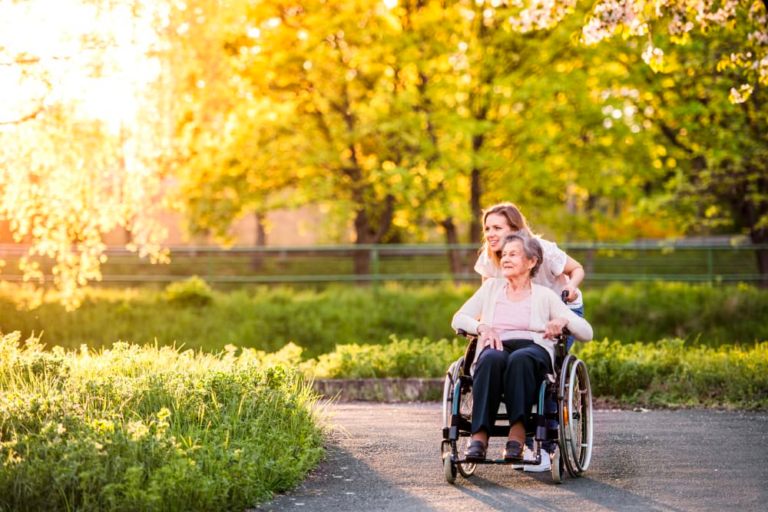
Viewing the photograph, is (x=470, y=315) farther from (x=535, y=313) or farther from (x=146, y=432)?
(x=146, y=432)

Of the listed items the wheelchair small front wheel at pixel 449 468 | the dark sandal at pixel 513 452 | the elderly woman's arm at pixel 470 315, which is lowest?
the wheelchair small front wheel at pixel 449 468

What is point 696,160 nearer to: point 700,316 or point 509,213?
point 700,316

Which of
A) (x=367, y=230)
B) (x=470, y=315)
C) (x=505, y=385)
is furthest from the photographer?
(x=367, y=230)

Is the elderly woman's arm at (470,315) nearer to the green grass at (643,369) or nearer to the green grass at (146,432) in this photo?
the green grass at (146,432)

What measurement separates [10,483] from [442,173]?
15698 mm

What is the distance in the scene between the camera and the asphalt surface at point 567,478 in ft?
16.4

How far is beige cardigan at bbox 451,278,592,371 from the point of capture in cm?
564

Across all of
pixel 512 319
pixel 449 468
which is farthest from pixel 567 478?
pixel 512 319

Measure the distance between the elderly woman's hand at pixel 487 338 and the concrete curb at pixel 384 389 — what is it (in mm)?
4281

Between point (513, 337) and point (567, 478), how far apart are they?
2.91 ft

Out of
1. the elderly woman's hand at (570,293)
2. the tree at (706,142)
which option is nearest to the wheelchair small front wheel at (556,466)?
the elderly woman's hand at (570,293)

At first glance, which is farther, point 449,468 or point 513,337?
point 513,337

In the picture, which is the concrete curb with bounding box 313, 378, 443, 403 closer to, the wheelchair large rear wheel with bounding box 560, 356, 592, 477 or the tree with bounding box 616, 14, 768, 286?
the wheelchair large rear wheel with bounding box 560, 356, 592, 477

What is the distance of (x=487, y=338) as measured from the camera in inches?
219
